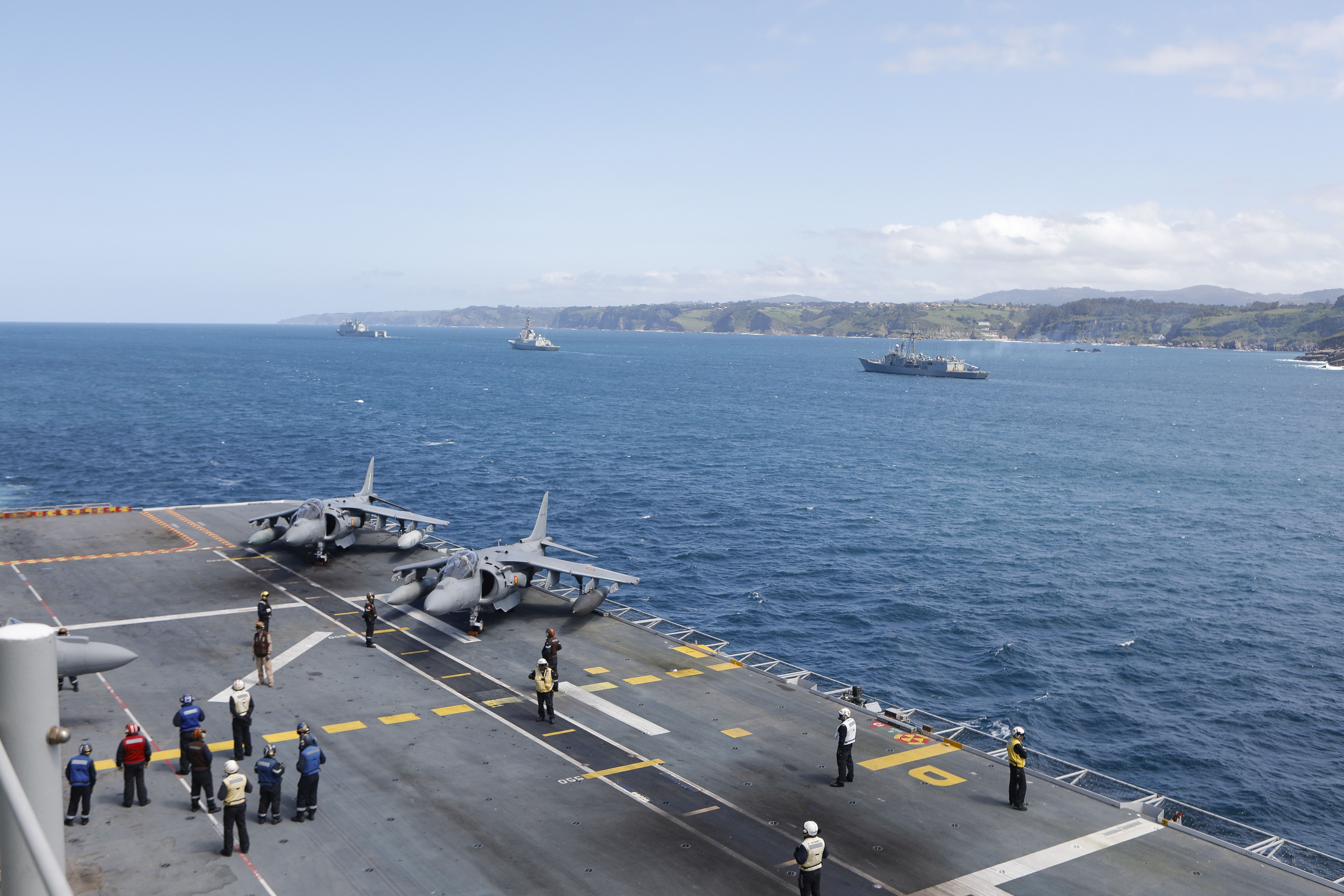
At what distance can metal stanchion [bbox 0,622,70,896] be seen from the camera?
563 centimetres

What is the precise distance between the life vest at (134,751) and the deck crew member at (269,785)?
2.76 meters

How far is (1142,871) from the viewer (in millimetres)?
22500

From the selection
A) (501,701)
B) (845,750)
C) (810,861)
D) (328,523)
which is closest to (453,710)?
(501,701)

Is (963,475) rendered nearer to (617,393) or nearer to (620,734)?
(620,734)

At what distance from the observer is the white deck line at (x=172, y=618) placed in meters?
36.5

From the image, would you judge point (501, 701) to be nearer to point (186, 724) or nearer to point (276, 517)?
point (186, 724)

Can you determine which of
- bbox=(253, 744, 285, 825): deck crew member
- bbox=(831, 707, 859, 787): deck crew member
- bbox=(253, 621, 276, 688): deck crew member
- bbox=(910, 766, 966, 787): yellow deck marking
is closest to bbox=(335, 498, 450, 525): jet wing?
bbox=(253, 621, 276, 688): deck crew member

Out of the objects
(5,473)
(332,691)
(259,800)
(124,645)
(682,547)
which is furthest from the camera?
(5,473)

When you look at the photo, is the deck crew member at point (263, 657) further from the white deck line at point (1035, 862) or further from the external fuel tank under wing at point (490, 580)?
the white deck line at point (1035, 862)

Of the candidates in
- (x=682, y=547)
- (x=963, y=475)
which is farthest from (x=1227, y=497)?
(x=682, y=547)

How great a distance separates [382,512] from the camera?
163ft

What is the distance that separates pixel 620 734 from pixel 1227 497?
8467cm

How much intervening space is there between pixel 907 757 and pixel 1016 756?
14.6 ft

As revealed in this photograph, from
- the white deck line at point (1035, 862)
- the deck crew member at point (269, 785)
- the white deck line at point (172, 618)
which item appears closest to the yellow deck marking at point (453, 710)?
the deck crew member at point (269, 785)
